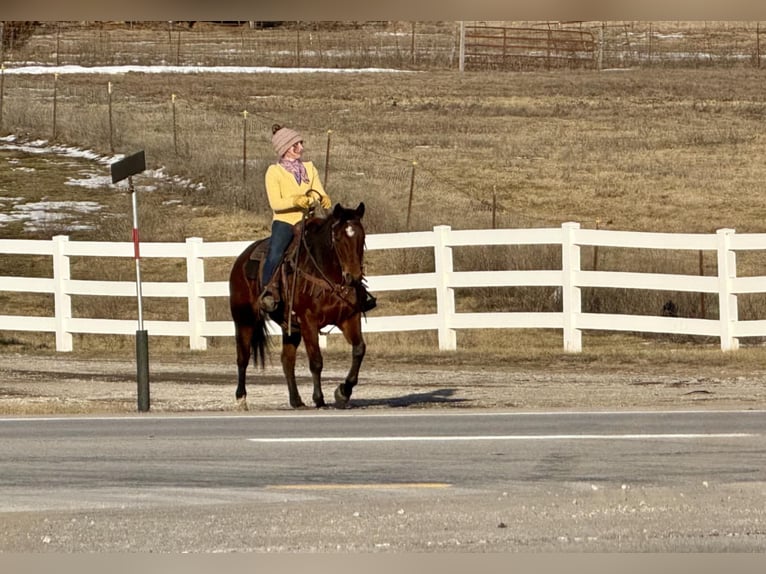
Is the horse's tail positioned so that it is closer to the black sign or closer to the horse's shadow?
the horse's shadow

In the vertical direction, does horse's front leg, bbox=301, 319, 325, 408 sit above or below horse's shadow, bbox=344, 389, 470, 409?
above

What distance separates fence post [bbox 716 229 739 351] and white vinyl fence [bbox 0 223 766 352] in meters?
0.01

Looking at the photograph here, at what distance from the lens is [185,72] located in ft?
225

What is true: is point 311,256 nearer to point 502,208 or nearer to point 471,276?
point 471,276

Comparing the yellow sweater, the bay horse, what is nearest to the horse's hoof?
the bay horse

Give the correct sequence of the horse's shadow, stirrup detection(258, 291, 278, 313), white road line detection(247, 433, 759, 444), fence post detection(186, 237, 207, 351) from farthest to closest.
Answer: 1. fence post detection(186, 237, 207, 351)
2. the horse's shadow
3. stirrup detection(258, 291, 278, 313)
4. white road line detection(247, 433, 759, 444)

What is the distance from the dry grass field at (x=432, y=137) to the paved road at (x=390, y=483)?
8.99 metres

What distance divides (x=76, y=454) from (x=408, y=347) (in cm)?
1220

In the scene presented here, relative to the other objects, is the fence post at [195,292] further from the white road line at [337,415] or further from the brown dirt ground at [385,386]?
the white road line at [337,415]

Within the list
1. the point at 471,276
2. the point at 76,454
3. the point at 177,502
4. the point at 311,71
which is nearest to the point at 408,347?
the point at 471,276

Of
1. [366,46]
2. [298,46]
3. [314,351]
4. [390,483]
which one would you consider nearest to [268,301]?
[314,351]

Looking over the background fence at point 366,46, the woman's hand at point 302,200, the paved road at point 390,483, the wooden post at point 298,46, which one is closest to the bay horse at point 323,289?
the woman's hand at point 302,200

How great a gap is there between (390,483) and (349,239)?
16.7 feet

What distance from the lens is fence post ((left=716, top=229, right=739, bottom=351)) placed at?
2312 cm
